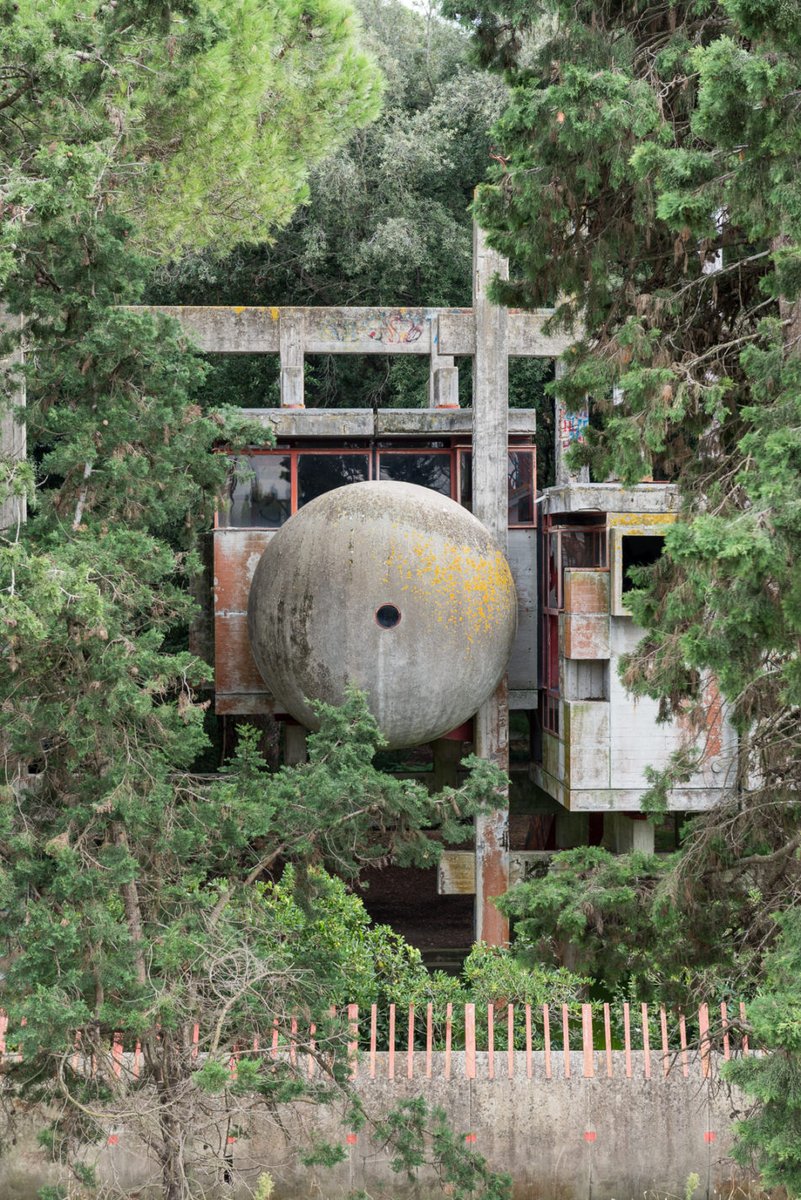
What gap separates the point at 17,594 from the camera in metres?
7.15

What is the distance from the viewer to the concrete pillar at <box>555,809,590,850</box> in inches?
677

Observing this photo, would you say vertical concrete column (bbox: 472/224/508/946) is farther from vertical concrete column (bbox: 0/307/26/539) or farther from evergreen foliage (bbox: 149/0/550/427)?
evergreen foliage (bbox: 149/0/550/427)

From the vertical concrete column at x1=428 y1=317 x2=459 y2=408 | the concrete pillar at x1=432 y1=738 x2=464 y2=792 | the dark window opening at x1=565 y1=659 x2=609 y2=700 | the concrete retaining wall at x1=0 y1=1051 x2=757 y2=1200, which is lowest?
the concrete retaining wall at x1=0 y1=1051 x2=757 y2=1200

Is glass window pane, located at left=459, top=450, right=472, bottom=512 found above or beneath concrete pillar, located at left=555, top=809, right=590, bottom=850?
above

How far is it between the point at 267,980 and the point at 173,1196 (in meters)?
1.39

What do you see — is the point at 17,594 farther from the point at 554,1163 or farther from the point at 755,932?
the point at 554,1163

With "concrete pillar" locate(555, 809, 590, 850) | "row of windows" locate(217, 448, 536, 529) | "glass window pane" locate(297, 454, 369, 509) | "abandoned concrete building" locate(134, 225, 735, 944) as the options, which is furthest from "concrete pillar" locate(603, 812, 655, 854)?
"glass window pane" locate(297, 454, 369, 509)

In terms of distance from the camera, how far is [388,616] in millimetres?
12633

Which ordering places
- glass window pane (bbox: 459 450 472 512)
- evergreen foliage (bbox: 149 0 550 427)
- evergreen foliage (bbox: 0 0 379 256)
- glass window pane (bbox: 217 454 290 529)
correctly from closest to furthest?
evergreen foliage (bbox: 0 0 379 256)
glass window pane (bbox: 217 454 290 529)
glass window pane (bbox: 459 450 472 512)
evergreen foliage (bbox: 149 0 550 427)

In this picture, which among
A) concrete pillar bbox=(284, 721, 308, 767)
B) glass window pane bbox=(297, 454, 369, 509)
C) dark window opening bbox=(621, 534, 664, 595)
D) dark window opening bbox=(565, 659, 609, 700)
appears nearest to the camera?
dark window opening bbox=(565, 659, 609, 700)

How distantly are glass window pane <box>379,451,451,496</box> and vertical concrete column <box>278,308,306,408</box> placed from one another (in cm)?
137

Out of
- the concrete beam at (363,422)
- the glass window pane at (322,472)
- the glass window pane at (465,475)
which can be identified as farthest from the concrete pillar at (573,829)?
the glass window pane at (322,472)

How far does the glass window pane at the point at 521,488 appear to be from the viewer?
15383 millimetres

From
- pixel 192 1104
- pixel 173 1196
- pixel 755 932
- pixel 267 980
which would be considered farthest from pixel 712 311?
pixel 173 1196
